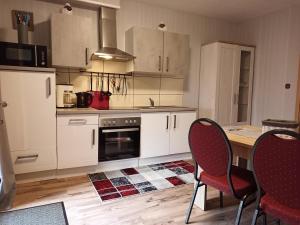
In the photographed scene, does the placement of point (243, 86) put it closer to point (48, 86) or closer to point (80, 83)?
point (80, 83)

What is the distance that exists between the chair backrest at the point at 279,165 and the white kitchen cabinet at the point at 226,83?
8.50 ft

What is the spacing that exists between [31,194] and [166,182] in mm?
1413

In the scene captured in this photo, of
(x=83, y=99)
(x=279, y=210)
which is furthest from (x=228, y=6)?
(x=279, y=210)

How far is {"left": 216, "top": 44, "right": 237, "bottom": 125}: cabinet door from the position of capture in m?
3.79

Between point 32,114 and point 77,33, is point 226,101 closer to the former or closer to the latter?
point 77,33

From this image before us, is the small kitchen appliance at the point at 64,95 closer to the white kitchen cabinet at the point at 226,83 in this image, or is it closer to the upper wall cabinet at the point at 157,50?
the upper wall cabinet at the point at 157,50

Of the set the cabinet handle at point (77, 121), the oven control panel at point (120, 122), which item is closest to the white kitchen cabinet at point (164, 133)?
the oven control panel at point (120, 122)

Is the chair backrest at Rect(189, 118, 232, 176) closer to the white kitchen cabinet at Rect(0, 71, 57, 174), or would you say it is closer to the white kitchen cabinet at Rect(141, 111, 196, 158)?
the white kitchen cabinet at Rect(141, 111, 196, 158)

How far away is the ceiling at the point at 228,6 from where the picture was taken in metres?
3.38

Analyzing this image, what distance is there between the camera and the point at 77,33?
2826mm

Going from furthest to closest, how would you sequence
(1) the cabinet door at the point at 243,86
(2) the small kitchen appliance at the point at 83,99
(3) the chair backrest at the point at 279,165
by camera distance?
1. (1) the cabinet door at the point at 243,86
2. (2) the small kitchen appliance at the point at 83,99
3. (3) the chair backrest at the point at 279,165

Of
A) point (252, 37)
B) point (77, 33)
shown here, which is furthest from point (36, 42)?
point (252, 37)

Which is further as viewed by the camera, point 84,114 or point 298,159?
point 84,114

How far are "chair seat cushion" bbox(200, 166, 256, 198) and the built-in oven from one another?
1449 mm
